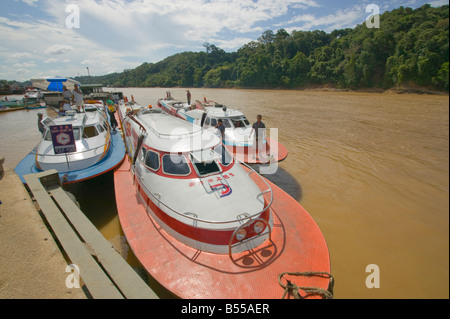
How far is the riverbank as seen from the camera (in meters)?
3.00

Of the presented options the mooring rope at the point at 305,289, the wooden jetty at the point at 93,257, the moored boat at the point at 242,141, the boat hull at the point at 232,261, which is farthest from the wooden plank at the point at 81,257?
the moored boat at the point at 242,141

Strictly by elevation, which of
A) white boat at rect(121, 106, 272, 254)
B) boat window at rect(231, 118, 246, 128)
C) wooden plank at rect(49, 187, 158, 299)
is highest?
boat window at rect(231, 118, 246, 128)

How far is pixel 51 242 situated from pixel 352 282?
229 inches

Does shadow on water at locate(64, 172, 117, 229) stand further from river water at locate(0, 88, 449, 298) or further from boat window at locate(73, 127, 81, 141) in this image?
boat window at locate(73, 127, 81, 141)

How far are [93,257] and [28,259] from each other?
104cm

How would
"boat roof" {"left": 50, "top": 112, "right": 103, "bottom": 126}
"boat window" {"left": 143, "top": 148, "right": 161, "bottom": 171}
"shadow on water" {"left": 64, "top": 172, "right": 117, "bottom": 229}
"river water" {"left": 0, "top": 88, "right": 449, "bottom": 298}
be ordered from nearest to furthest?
"river water" {"left": 0, "top": 88, "right": 449, "bottom": 298}, "boat window" {"left": 143, "top": 148, "right": 161, "bottom": 171}, "shadow on water" {"left": 64, "top": 172, "right": 117, "bottom": 229}, "boat roof" {"left": 50, "top": 112, "right": 103, "bottom": 126}

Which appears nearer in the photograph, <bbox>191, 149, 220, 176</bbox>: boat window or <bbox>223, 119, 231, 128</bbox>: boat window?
<bbox>191, 149, 220, 176</bbox>: boat window

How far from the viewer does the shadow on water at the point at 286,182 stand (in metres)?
7.70

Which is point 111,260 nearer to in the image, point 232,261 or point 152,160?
point 232,261

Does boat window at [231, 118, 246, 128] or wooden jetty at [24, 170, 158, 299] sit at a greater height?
boat window at [231, 118, 246, 128]

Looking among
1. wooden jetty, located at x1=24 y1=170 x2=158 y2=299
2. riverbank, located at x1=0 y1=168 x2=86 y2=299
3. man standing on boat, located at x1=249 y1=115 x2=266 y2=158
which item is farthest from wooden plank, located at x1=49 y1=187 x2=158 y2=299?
man standing on boat, located at x1=249 y1=115 x2=266 y2=158

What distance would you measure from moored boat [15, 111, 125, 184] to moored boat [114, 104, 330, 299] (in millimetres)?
2134

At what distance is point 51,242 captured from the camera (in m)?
3.85

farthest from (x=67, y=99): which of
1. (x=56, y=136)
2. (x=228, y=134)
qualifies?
(x=228, y=134)
